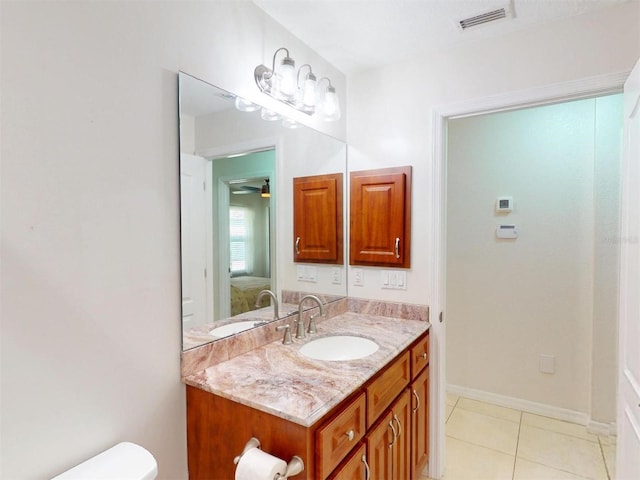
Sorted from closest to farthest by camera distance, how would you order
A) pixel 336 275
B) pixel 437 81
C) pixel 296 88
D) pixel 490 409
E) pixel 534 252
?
pixel 296 88 → pixel 437 81 → pixel 336 275 → pixel 534 252 → pixel 490 409

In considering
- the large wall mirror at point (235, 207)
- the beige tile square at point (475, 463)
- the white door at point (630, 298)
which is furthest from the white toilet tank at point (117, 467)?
the beige tile square at point (475, 463)

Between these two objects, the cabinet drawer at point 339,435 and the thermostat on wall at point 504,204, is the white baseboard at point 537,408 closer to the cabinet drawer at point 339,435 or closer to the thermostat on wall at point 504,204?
the thermostat on wall at point 504,204

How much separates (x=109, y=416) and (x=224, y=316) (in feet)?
1.79

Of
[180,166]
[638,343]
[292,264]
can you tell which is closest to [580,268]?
[638,343]

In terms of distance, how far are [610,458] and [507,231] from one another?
1.54m

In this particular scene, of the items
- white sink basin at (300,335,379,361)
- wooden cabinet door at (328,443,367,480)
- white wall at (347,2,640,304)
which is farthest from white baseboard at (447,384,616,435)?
wooden cabinet door at (328,443,367,480)

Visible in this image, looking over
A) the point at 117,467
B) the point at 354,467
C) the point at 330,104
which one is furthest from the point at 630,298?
the point at 117,467

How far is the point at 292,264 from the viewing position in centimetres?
199

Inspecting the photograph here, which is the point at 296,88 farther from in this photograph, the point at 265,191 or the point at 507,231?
the point at 507,231

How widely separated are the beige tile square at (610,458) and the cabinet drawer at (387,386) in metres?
1.45

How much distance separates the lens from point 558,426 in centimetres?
250

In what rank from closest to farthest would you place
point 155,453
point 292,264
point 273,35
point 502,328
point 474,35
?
point 155,453
point 273,35
point 474,35
point 292,264
point 502,328

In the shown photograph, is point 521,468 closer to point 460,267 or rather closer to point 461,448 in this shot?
point 461,448

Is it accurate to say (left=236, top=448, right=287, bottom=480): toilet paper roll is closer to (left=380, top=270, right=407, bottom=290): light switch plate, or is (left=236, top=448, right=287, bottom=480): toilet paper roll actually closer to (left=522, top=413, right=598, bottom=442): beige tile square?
(left=380, top=270, right=407, bottom=290): light switch plate
